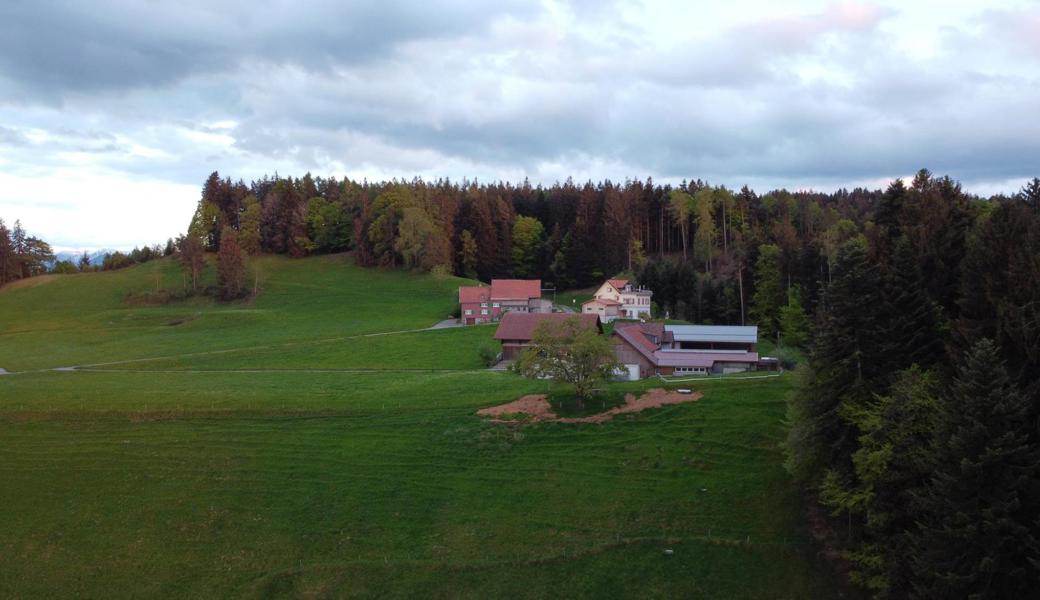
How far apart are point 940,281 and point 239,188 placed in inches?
5680

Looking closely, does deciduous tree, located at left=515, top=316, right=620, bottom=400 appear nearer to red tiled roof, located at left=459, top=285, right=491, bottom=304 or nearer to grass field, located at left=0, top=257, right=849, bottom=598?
grass field, located at left=0, top=257, right=849, bottom=598

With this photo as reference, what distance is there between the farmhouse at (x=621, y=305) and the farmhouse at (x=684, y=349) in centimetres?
2016

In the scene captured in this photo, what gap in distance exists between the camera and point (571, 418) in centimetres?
4434

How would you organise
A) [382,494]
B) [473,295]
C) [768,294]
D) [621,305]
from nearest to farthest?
1. [382,494]
2. [768,294]
3. [621,305]
4. [473,295]

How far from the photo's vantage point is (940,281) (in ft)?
108

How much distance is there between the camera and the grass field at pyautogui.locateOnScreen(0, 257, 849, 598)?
2945 centimetres

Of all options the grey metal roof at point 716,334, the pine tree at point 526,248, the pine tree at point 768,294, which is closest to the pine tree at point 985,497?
the grey metal roof at point 716,334

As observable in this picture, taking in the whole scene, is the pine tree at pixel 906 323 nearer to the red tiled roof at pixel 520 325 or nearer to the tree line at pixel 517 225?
the red tiled roof at pixel 520 325

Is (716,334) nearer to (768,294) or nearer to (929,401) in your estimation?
(768,294)

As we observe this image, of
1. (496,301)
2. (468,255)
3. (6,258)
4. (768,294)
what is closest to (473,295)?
(496,301)

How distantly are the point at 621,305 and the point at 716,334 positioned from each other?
24.5m

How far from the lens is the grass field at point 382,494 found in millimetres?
29453

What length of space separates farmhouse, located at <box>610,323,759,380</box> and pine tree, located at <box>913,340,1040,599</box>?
3320cm

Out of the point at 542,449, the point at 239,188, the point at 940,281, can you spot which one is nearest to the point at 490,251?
the point at 239,188
